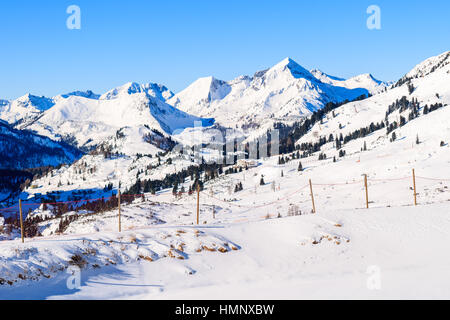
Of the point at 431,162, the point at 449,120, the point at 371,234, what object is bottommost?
the point at 371,234

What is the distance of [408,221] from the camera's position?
27562mm

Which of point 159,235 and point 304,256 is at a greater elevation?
point 159,235

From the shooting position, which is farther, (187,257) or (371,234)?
(371,234)

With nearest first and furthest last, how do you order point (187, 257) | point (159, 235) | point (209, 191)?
point (187, 257)
point (159, 235)
point (209, 191)

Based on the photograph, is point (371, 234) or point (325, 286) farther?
point (371, 234)

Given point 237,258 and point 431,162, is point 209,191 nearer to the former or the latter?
point 431,162

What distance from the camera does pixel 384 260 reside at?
71.4 ft
